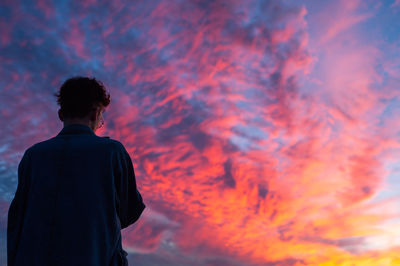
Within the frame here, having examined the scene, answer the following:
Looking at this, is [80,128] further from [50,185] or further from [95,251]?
[95,251]

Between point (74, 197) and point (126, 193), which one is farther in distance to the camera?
point (126, 193)

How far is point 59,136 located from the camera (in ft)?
10.5

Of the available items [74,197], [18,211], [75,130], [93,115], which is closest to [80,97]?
[93,115]

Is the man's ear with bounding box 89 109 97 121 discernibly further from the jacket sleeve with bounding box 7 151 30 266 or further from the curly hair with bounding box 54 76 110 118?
the jacket sleeve with bounding box 7 151 30 266

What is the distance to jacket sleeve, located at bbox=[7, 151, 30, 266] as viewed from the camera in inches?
117

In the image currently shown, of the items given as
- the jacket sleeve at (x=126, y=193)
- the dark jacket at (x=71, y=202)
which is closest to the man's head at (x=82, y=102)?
the dark jacket at (x=71, y=202)

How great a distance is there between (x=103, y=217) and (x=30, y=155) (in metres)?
0.82

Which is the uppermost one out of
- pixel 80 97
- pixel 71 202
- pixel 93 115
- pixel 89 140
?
pixel 80 97

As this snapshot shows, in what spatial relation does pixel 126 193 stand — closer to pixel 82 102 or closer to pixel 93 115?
pixel 93 115

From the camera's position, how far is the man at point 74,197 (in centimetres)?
282

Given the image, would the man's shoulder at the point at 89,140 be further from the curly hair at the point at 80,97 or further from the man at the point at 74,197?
the curly hair at the point at 80,97

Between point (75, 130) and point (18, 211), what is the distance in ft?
2.54

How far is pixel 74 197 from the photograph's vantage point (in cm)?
292

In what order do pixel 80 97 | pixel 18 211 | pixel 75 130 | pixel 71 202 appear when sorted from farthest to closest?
pixel 80 97 < pixel 75 130 < pixel 18 211 < pixel 71 202
